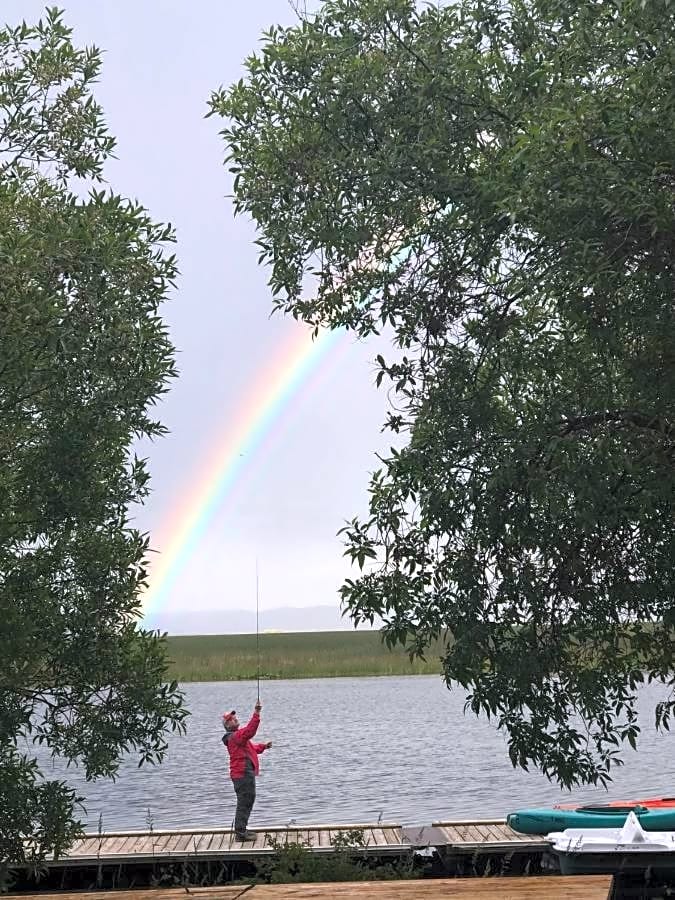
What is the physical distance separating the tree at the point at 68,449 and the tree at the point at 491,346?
5.98 feet

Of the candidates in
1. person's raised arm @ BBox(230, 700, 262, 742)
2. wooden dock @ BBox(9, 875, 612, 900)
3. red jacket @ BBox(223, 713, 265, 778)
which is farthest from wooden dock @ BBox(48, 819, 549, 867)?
Result: wooden dock @ BBox(9, 875, 612, 900)

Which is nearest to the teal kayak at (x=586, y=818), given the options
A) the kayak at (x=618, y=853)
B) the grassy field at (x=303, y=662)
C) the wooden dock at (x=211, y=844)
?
the kayak at (x=618, y=853)

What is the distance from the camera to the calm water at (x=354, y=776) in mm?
33469

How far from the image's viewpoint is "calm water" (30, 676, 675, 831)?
33.5m

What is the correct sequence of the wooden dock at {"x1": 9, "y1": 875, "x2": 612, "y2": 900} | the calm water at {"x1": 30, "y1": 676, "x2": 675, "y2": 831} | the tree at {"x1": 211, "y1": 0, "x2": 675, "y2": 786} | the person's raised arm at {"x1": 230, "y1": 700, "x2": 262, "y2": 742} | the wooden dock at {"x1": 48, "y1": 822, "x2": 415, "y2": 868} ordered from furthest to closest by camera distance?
the calm water at {"x1": 30, "y1": 676, "x2": 675, "y2": 831} → the person's raised arm at {"x1": 230, "y1": 700, "x2": 262, "y2": 742} → the wooden dock at {"x1": 48, "y1": 822, "x2": 415, "y2": 868} → the tree at {"x1": 211, "y1": 0, "x2": 675, "y2": 786} → the wooden dock at {"x1": 9, "y1": 875, "x2": 612, "y2": 900}

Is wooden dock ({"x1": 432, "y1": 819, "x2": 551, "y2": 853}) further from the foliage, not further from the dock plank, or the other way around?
the dock plank

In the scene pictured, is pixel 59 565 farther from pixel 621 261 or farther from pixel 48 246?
pixel 621 261

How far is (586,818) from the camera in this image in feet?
59.3

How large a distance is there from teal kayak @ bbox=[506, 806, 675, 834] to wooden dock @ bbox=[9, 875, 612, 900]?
36.7ft

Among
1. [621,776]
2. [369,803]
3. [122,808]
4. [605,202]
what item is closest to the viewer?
[605,202]

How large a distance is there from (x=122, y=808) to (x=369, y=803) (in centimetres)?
836

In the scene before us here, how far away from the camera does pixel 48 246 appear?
460 inches

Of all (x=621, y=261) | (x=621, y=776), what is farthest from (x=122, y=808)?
(x=621, y=261)

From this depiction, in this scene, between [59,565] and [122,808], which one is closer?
[59,565]
